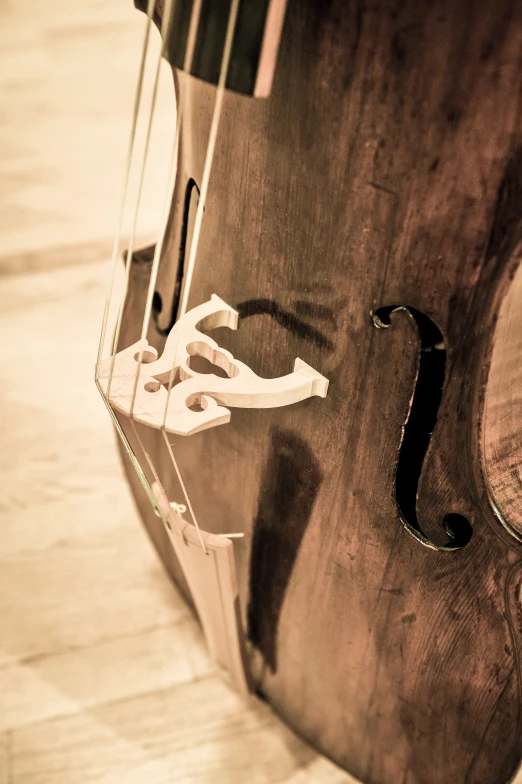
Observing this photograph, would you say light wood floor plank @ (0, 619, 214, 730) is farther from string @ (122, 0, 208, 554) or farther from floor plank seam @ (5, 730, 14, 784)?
string @ (122, 0, 208, 554)

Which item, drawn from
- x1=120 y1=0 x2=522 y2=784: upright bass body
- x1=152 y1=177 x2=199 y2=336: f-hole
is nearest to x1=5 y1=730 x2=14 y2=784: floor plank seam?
x1=120 y1=0 x2=522 y2=784: upright bass body

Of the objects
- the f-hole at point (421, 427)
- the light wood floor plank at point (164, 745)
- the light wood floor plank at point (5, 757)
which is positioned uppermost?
the f-hole at point (421, 427)

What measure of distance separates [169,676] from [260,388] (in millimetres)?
505

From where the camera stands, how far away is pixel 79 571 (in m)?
1.12

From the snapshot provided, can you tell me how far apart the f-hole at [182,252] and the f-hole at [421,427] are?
0.22 meters

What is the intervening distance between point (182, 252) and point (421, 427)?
287 millimetres

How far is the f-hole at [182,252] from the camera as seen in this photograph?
74cm

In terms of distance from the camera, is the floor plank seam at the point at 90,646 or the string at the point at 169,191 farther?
A: the floor plank seam at the point at 90,646

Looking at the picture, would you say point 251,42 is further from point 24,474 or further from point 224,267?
point 24,474

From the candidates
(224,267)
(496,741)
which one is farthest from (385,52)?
(496,741)

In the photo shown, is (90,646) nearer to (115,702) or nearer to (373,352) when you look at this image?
(115,702)

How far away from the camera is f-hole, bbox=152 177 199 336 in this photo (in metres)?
0.74

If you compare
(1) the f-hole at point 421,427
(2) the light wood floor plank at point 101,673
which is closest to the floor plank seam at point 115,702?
(2) the light wood floor plank at point 101,673

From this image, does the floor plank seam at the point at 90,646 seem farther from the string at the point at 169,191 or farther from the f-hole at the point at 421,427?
the f-hole at the point at 421,427
